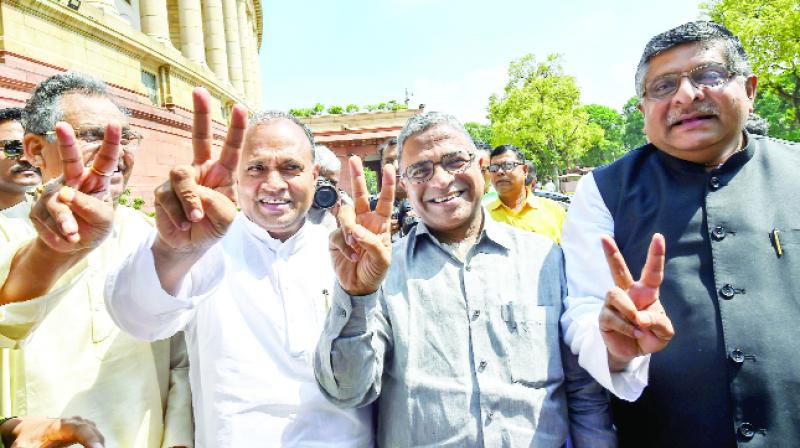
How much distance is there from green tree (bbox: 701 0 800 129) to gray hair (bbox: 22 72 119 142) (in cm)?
1857

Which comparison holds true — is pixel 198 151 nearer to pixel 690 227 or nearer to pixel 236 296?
pixel 236 296

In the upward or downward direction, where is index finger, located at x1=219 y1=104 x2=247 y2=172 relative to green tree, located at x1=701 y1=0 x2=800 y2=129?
downward

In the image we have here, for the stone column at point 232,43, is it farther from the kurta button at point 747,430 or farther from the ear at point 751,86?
the kurta button at point 747,430

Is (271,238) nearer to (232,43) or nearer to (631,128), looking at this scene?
(232,43)

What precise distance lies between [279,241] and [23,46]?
344 inches

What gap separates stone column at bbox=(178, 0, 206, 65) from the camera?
Result: 16337 millimetres

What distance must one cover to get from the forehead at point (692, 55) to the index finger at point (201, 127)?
5.55 feet

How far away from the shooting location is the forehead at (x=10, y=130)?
3.45 metres

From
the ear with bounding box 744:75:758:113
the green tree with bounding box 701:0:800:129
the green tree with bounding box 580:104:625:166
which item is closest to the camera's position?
the ear with bounding box 744:75:758:113

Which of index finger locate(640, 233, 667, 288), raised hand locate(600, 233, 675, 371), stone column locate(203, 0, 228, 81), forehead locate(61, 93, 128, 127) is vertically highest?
stone column locate(203, 0, 228, 81)

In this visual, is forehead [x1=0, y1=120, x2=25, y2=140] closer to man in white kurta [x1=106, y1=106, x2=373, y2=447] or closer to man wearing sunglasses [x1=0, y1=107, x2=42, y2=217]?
man wearing sunglasses [x1=0, y1=107, x2=42, y2=217]

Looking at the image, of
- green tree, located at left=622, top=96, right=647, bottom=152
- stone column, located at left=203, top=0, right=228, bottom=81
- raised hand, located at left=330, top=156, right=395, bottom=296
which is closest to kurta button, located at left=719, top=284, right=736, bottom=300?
raised hand, located at left=330, top=156, right=395, bottom=296

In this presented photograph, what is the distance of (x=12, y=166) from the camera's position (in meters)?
3.43

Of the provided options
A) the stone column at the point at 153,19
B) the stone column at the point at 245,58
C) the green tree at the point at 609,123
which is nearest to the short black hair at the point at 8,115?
the stone column at the point at 153,19
